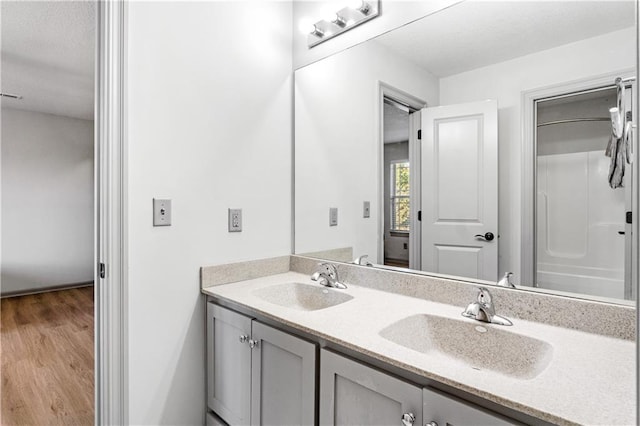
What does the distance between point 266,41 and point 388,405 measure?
A: 1797 mm

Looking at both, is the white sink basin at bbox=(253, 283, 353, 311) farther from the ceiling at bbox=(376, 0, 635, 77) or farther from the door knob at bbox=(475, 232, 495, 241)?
the ceiling at bbox=(376, 0, 635, 77)

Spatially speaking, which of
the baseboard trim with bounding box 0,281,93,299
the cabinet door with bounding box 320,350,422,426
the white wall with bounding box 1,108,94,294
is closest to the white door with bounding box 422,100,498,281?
the cabinet door with bounding box 320,350,422,426

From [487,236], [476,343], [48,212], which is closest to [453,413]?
[476,343]

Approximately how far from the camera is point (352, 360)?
1020 millimetres

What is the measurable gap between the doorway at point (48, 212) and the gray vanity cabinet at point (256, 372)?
74 cm

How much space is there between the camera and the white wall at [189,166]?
1.44m

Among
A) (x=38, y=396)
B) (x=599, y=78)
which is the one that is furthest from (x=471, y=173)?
(x=38, y=396)

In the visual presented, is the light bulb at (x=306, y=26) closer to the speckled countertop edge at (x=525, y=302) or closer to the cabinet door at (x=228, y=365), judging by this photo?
the speckled countertop edge at (x=525, y=302)

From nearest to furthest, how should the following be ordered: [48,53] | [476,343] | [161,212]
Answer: [476,343], [161,212], [48,53]

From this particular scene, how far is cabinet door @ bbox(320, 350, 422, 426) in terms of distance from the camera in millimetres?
899

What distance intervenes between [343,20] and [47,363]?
123 inches

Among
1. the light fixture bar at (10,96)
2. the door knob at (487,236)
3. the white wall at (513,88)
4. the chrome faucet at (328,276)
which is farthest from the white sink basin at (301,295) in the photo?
the light fixture bar at (10,96)

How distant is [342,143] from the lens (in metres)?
1.92

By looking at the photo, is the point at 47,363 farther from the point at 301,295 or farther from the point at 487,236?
the point at 487,236
